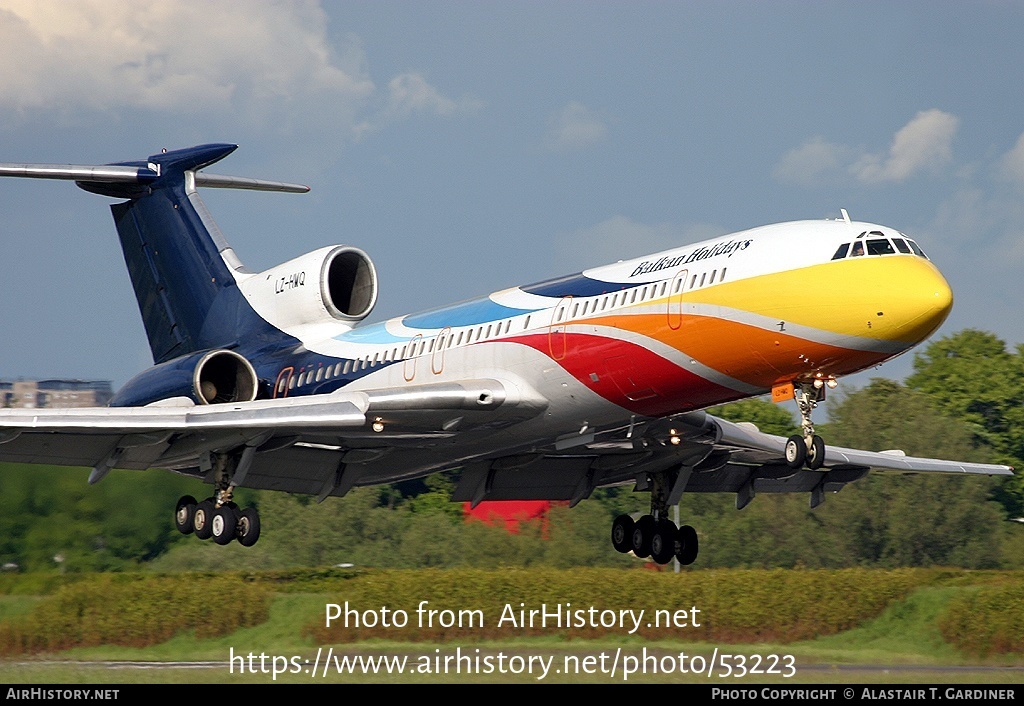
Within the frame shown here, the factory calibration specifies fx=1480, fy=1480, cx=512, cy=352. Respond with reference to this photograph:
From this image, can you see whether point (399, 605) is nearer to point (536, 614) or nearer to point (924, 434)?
point (536, 614)

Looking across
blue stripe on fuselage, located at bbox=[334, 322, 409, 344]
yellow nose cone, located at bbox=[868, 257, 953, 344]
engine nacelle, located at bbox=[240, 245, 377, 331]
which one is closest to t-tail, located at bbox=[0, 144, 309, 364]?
engine nacelle, located at bbox=[240, 245, 377, 331]

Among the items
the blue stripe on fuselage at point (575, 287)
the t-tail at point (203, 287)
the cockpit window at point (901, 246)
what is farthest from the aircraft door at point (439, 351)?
the cockpit window at point (901, 246)

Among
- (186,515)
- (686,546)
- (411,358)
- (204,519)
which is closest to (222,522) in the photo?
(204,519)

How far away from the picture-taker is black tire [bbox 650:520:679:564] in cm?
2492

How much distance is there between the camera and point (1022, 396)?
57469mm

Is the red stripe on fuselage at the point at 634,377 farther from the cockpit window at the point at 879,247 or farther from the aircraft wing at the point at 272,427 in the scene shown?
the cockpit window at the point at 879,247

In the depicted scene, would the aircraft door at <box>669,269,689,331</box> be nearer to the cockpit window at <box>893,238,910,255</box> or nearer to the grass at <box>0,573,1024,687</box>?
the cockpit window at <box>893,238,910,255</box>

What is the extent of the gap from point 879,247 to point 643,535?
8723 mm

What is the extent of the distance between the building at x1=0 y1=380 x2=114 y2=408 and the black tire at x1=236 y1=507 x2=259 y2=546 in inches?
429

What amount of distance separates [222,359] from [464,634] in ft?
19.4

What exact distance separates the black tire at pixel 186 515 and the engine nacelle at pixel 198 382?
62.6 inches

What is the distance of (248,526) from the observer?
22734 mm

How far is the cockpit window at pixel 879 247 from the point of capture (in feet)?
58.5
